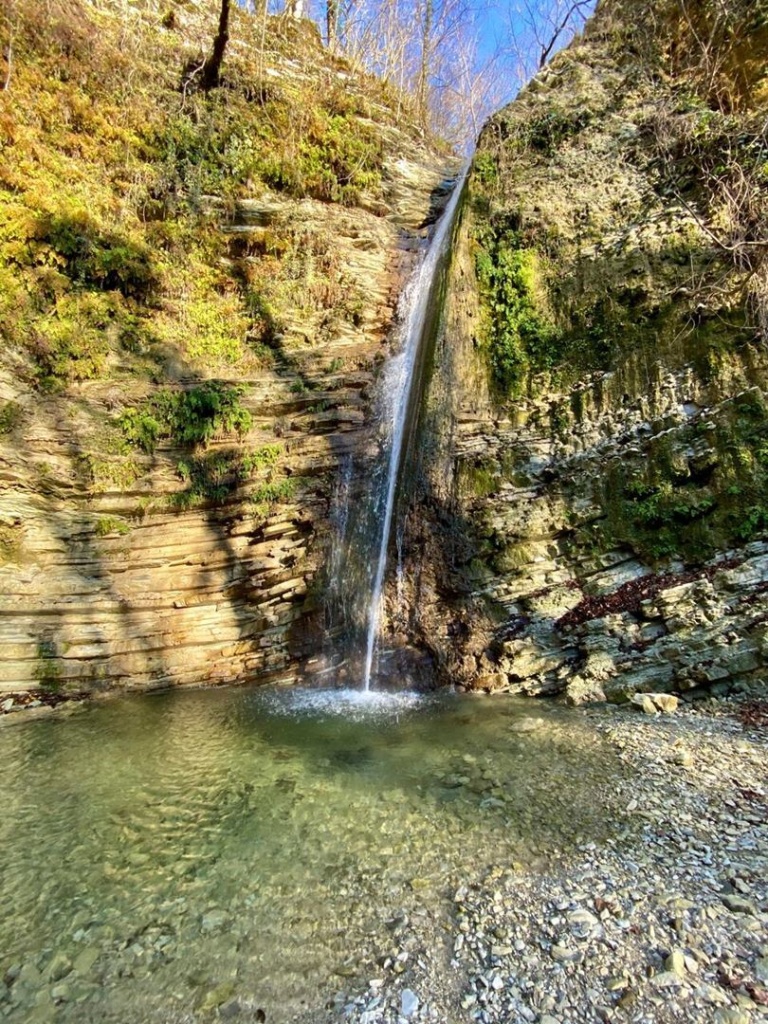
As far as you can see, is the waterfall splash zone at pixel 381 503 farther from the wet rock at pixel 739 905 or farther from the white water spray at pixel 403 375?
the wet rock at pixel 739 905

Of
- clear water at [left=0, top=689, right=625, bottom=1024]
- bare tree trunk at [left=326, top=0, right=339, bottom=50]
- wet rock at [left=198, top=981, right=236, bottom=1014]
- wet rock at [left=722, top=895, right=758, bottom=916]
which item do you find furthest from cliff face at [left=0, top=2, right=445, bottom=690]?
bare tree trunk at [left=326, top=0, right=339, bottom=50]

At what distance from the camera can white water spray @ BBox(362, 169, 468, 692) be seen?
25.7ft

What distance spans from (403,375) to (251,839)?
7.33 metres

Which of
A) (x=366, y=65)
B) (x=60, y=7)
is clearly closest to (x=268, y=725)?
(x=60, y=7)

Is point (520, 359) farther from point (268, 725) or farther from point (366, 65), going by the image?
point (366, 65)

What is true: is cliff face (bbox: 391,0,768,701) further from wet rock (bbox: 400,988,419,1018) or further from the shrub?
wet rock (bbox: 400,988,419,1018)

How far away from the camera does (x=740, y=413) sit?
6387mm

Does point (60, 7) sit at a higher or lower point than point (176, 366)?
higher

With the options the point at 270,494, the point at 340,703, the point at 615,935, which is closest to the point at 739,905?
the point at 615,935

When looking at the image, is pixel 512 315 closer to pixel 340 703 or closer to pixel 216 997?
pixel 340 703

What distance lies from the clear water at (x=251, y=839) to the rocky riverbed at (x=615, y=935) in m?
0.14

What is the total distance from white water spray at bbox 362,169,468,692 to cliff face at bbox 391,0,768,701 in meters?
0.55

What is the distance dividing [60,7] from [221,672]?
1295cm

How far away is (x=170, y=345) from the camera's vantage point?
28.1 feet
